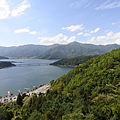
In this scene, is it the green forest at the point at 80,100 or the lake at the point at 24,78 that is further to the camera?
the lake at the point at 24,78

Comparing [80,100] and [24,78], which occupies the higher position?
[80,100]

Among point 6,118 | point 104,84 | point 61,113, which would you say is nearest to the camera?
point 61,113

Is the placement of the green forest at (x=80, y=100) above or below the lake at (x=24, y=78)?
above

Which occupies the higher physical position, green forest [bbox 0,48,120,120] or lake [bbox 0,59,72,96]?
green forest [bbox 0,48,120,120]

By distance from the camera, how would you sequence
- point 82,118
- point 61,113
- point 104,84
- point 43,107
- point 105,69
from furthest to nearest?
point 105,69
point 104,84
point 43,107
point 61,113
point 82,118

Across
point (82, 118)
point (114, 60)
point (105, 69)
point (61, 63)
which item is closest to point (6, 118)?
point (82, 118)

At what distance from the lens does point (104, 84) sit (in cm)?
2658

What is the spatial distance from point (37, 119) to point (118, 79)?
16307 millimetres

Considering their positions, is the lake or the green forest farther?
the lake

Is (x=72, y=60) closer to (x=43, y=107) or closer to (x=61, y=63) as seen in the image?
(x=61, y=63)

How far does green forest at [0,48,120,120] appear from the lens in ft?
45.5

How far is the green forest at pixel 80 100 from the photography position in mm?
13875

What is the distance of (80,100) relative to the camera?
19.5 meters

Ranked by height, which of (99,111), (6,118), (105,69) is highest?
(105,69)
